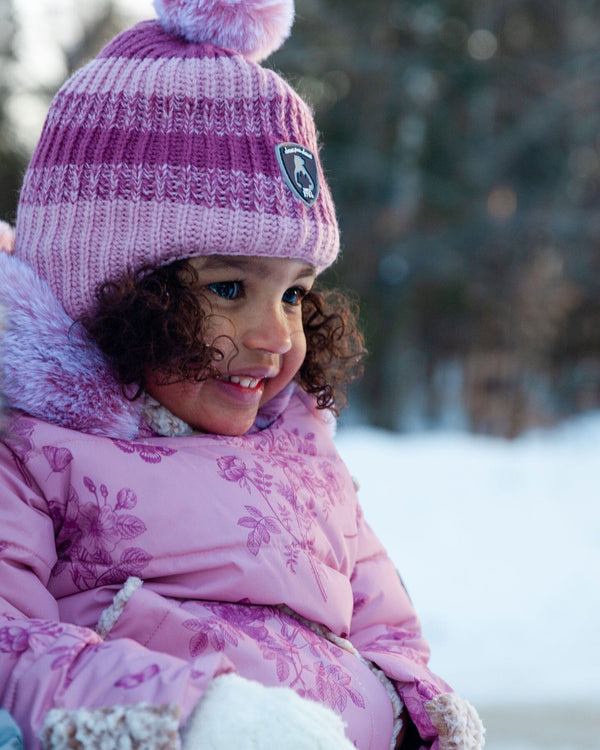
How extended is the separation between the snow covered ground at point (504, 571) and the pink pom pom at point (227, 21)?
1.96m

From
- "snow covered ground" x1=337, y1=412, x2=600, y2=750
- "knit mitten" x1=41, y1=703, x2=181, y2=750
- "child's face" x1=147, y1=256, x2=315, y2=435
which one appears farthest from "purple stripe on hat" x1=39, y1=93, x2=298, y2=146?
"snow covered ground" x1=337, y1=412, x2=600, y2=750

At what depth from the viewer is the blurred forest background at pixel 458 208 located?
37.2 ft

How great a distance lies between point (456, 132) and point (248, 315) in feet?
36.9

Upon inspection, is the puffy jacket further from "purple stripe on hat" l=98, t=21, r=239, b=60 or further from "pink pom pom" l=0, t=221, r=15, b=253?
"purple stripe on hat" l=98, t=21, r=239, b=60

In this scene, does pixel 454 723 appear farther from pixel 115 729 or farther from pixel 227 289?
pixel 227 289

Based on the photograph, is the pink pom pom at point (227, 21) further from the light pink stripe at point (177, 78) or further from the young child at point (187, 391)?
the light pink stripe at point (177, 78)

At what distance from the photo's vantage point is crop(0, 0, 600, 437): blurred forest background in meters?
11.3

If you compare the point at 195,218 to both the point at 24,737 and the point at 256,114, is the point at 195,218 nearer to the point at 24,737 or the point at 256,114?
the point at 256,114

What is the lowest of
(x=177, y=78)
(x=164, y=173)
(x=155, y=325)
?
(x=155, y=325)

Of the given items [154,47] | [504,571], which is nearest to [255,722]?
[154,47]

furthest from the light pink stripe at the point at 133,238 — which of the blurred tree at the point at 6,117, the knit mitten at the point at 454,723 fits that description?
the blurred tree at the point at 6,117

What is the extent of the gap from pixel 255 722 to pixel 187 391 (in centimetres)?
60

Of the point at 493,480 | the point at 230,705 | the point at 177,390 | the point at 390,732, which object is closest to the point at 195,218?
the point at 177,390

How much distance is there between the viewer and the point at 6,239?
1571 millimetres
